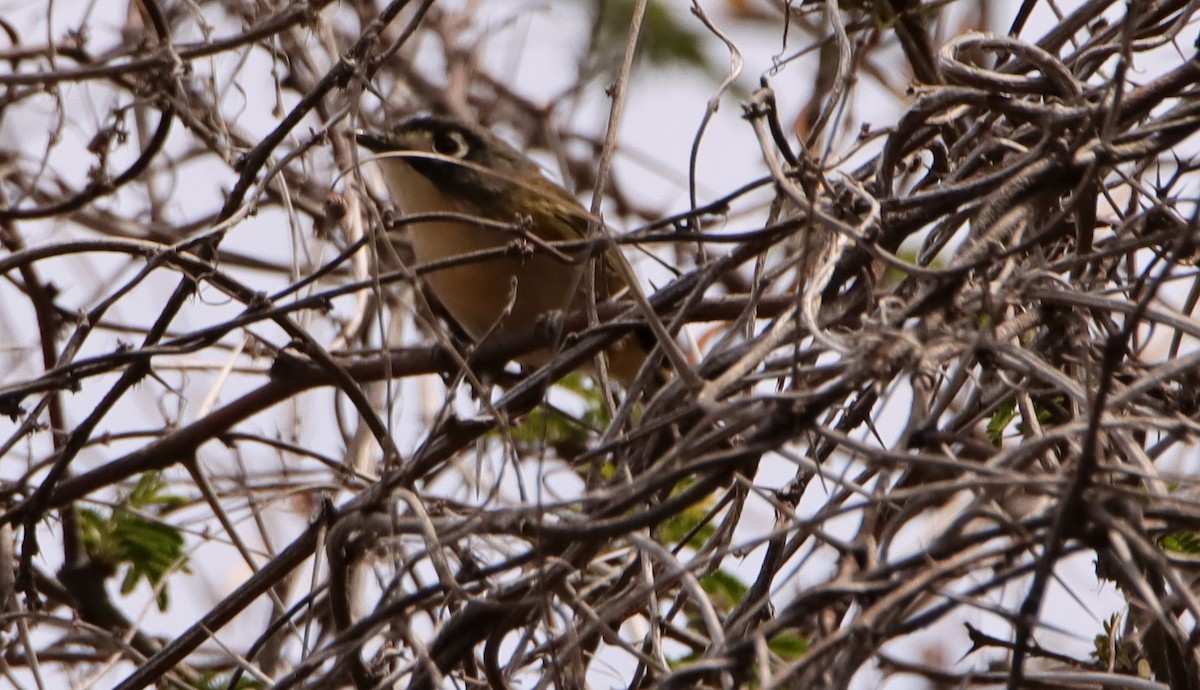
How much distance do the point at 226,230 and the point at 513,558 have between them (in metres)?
1.26

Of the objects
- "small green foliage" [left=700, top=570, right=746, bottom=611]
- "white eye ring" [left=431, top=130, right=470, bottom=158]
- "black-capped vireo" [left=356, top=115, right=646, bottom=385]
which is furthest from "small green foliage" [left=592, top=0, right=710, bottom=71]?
"small green foliage" [left=700, top=570, right=746, bottom=611]

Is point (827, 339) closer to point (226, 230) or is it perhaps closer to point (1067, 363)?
point (1067, 363)

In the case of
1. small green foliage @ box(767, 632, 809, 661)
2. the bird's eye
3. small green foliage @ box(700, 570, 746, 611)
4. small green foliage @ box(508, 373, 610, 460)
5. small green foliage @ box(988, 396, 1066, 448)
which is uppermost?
the bird's eye

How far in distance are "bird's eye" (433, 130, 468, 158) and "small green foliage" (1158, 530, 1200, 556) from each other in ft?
9.59

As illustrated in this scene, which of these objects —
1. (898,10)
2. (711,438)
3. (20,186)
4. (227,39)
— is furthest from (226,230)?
(20,186)

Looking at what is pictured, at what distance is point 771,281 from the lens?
303 centimetres

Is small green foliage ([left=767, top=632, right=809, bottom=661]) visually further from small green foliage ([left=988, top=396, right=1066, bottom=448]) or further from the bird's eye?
the bird's eye

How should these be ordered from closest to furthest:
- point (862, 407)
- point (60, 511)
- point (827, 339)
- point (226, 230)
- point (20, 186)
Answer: point (827, 339), point (862, 407), point (226, 230), point (60, 511), point (20, 186)

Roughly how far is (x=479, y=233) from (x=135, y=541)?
1.45 m

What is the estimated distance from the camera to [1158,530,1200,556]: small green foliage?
318 cm

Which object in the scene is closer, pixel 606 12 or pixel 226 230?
pixel 226 230

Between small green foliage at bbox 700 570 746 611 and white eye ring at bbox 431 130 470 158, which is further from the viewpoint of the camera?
white eye ring at bbox 431 130 470 158

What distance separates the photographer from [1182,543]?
321cm

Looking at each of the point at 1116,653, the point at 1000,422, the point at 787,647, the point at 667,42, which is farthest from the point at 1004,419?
the point at 667,42
